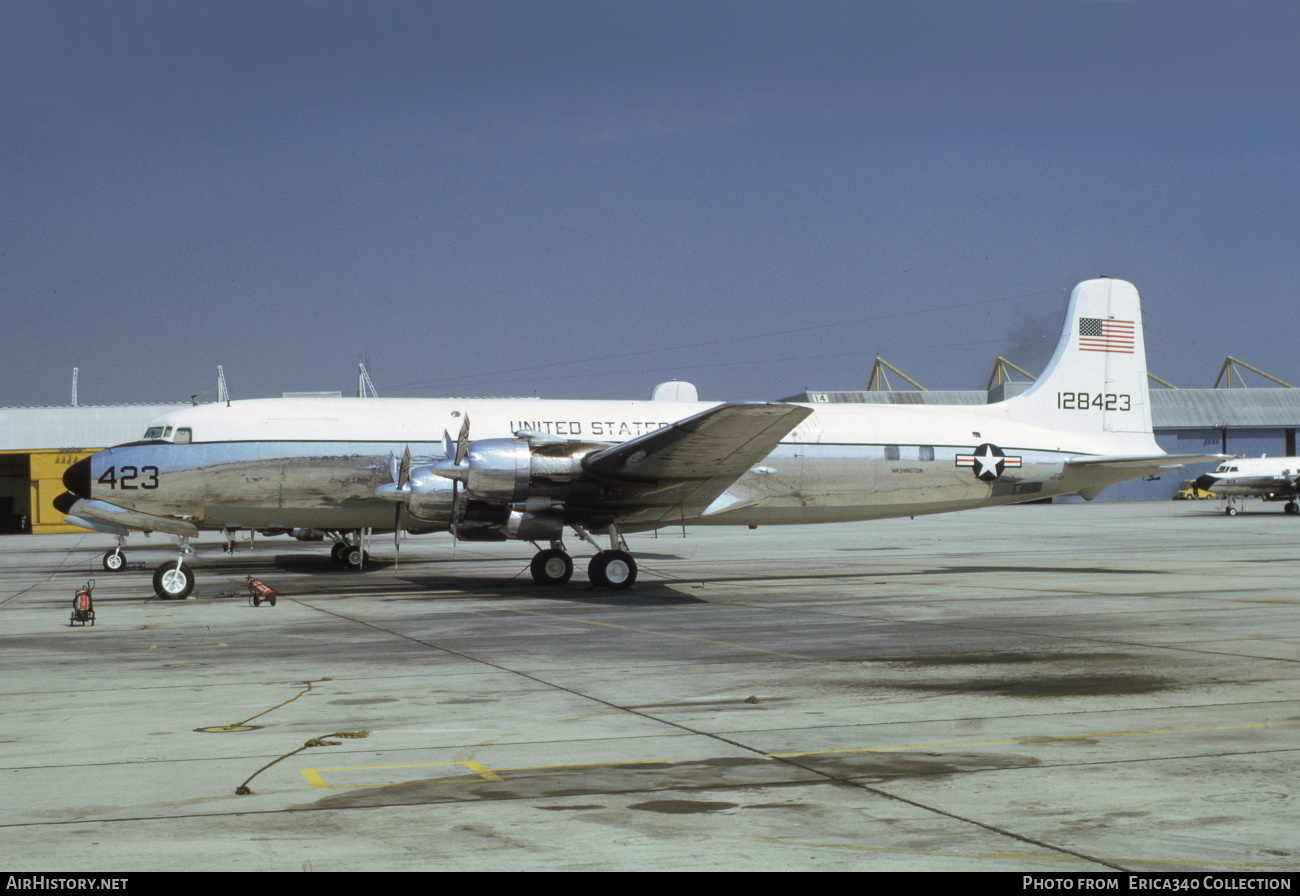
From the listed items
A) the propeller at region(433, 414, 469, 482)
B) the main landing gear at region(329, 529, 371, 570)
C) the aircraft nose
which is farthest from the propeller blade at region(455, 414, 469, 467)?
the main landing gear at region(329, 529, 371, 570)

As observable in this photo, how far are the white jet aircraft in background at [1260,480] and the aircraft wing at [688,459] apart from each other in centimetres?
5090

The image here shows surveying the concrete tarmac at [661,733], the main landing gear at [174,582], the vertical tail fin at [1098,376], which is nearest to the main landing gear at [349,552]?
the main landing gear at [174,582]

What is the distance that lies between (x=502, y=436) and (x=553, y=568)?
3.28 metres

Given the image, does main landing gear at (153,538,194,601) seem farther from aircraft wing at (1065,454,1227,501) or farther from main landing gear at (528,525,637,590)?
aircraft wing at (1065,454,1227,501)

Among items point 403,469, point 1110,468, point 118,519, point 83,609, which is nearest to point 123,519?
point 118,519

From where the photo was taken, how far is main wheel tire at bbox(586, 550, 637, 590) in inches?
920

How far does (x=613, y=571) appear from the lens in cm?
2339

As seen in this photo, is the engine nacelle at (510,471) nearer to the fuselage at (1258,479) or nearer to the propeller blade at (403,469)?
the propeller blade at (403,469)

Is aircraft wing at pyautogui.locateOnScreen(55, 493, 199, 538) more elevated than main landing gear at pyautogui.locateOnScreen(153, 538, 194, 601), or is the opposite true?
aircraft wing at pyautogui.locateOnScreen(55, 493, 199, 538)

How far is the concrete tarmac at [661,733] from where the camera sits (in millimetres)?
6266

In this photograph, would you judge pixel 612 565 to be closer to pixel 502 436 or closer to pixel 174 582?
pixel 502 436

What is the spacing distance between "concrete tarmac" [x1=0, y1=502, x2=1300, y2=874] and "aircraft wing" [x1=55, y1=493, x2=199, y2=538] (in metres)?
4.09

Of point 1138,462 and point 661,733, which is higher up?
point 1138,462

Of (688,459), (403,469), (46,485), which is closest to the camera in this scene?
(688,459)
